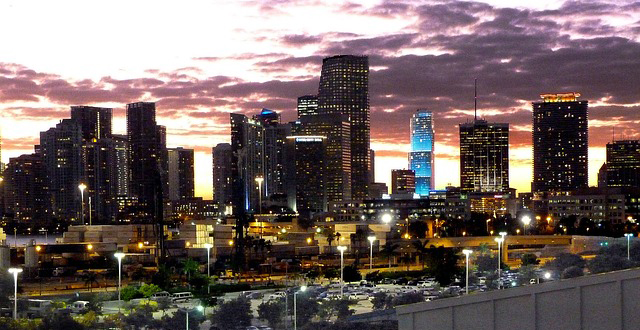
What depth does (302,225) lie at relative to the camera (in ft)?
513

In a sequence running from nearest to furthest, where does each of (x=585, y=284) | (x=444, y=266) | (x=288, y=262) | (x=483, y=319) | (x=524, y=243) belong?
1. (x=585, y=284)
2. (x=483, y=319)
3. (x=444, y=266)
4. (x=288, y=262)
5. (x=524, y=243)

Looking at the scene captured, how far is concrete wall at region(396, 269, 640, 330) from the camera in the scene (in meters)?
16.1

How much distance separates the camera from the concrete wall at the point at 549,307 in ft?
52.9

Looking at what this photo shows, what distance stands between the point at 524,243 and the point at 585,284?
381 ft

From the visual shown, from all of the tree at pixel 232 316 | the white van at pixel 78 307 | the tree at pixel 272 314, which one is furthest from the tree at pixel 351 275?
the tree at pixel 232 316

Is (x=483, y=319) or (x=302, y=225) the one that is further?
(x=302, y=225)

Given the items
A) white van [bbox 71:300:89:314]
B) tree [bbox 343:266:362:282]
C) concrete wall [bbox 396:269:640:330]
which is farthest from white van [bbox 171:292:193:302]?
concrete wall [bbox 396:269:640:330]

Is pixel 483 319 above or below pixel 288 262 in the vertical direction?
above

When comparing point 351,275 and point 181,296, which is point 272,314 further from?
point 351,275

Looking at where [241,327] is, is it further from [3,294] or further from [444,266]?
[444,266]

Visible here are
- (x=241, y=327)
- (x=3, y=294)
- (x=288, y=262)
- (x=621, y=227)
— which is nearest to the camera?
(x=241, y=327)

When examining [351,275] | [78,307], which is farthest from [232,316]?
[351,275]

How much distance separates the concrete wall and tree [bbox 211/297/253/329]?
24.9 metres

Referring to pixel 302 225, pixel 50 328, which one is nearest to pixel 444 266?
pixel 50 328
